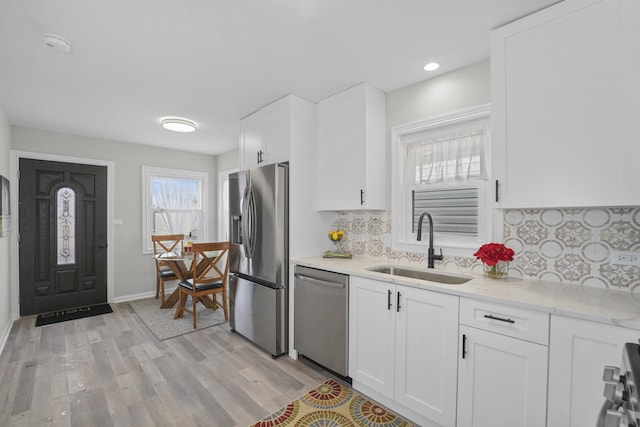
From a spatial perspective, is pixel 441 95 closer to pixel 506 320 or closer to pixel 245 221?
pixel 506 320

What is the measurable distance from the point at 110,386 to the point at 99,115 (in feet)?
9.43

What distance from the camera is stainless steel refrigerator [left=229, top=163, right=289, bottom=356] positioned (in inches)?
109

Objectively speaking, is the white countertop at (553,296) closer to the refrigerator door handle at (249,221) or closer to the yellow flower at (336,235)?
the yellow flower at (336,235)

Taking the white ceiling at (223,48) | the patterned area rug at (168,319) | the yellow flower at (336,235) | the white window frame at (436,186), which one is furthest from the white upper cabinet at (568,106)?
the patterned area rug at (168,319)

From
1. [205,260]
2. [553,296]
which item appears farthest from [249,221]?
[553,296]

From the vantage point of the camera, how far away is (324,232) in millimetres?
3115

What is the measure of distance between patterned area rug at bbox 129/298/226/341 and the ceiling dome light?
244 centimetres

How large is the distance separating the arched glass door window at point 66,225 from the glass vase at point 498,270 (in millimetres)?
5145

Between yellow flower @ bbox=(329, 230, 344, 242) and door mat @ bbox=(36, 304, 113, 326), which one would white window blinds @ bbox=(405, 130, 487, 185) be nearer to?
yellow flower @ bbox=(329, 230, 344, 242)

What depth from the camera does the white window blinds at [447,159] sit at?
2.30 metres

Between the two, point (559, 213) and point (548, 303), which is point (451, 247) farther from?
point (548, 303)

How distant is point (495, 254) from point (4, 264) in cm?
490

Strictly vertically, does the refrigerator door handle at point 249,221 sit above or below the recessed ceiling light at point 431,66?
below

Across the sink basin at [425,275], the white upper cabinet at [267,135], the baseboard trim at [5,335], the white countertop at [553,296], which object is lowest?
the baseboard trim at [5,335]
